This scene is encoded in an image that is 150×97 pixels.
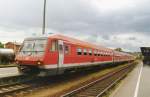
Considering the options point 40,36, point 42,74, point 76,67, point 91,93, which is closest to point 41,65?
point 42,74

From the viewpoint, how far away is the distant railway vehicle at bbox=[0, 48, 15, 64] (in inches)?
1359

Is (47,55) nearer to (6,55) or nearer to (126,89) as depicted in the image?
(126,89)

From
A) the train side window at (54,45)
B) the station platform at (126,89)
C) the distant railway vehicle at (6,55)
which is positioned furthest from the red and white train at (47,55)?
the distant railway vehicle at (6,55)

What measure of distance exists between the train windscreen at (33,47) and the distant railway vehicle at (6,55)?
57.9 feet

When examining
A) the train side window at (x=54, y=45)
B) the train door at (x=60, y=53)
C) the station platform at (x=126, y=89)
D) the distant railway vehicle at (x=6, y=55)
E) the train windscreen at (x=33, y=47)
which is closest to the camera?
the station platform at (x=126, y=89)

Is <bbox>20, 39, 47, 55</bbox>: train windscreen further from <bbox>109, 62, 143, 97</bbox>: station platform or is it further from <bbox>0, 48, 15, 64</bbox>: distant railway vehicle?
<bbox>0, 48, 15, 64</bbox>: distant railway vehicle

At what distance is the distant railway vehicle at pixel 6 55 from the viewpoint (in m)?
34.5

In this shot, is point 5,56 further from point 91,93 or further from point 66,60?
point 91,93

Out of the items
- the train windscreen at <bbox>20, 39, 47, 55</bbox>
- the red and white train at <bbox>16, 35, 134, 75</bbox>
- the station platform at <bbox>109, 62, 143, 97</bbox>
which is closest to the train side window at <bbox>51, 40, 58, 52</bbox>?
the red and white train at <bbox>16, 35, 134, 75</bbox>

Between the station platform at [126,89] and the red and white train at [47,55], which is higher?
the red and white train at [47,55]

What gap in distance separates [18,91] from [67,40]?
652 centimetres

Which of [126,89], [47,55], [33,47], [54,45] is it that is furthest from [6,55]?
[126,89]

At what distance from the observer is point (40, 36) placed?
56.6 ft

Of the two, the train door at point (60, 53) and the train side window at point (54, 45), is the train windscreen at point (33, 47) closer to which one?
the train side window at point (54, 45)
